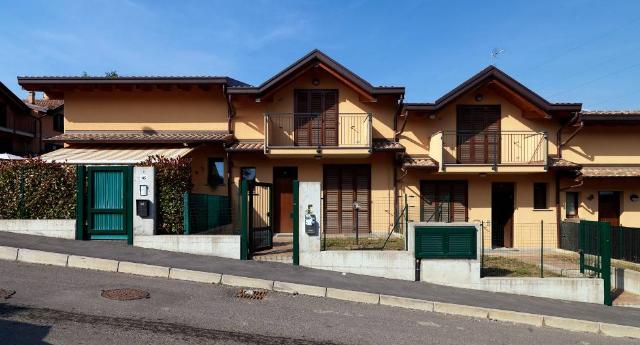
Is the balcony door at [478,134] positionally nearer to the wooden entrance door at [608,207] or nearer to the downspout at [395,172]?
the downspout at [395,172]

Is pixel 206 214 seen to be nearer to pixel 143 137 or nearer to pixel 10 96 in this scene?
pixel 143 137

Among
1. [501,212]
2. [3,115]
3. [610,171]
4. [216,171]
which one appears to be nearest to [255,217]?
[216,171]

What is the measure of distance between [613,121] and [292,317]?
16.3 metres

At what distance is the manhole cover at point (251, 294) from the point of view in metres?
8.91

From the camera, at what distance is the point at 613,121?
58.7 ft

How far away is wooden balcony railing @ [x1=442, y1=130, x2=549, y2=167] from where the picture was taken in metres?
17.7

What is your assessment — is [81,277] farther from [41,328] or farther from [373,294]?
[373,294]

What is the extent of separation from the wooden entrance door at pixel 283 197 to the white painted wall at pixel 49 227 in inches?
293

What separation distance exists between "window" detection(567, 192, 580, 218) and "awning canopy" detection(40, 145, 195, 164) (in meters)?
14.9

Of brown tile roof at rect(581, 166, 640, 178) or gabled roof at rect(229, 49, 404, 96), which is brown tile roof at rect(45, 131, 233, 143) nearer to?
gabled roof at rect(229, 49, 404, 96)

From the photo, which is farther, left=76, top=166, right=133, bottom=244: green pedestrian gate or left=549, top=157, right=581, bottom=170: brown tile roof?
left=549, top=157, right=581, bottom=170: brown tile roof

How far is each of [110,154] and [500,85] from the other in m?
14.5

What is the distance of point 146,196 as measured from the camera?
1225 centimetres

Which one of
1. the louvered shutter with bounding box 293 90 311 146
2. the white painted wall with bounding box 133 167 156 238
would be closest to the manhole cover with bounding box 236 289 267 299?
the white painted wall with bounding box 133 167 156 238
